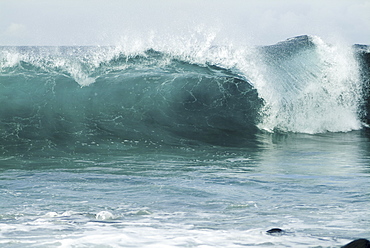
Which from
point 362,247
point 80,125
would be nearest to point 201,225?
point 362,247

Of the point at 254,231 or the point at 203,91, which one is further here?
the point at 203,91

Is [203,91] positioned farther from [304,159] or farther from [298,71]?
[304,159]

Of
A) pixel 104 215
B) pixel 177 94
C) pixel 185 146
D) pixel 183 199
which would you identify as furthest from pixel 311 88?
pixel 104 215

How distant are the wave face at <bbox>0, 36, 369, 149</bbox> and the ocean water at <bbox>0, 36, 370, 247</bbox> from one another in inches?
1.8

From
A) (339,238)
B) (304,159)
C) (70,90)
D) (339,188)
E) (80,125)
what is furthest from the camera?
(70,90)

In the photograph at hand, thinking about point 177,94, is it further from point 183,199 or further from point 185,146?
point 183,199

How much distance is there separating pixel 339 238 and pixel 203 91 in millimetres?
10373

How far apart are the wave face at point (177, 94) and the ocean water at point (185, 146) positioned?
4 centimetres

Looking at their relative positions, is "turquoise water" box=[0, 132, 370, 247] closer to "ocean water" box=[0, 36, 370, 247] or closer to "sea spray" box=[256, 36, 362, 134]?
"ocean water" box=[0, 36, 370, 247]

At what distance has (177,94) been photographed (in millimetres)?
14734

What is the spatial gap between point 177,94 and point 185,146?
3.51m

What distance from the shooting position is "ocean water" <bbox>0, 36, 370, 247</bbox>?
5215mm

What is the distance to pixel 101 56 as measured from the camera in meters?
15.9

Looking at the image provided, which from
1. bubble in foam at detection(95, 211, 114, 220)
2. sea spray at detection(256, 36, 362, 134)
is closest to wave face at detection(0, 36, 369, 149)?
sea spray at detection(256, 36, 362, 134)
